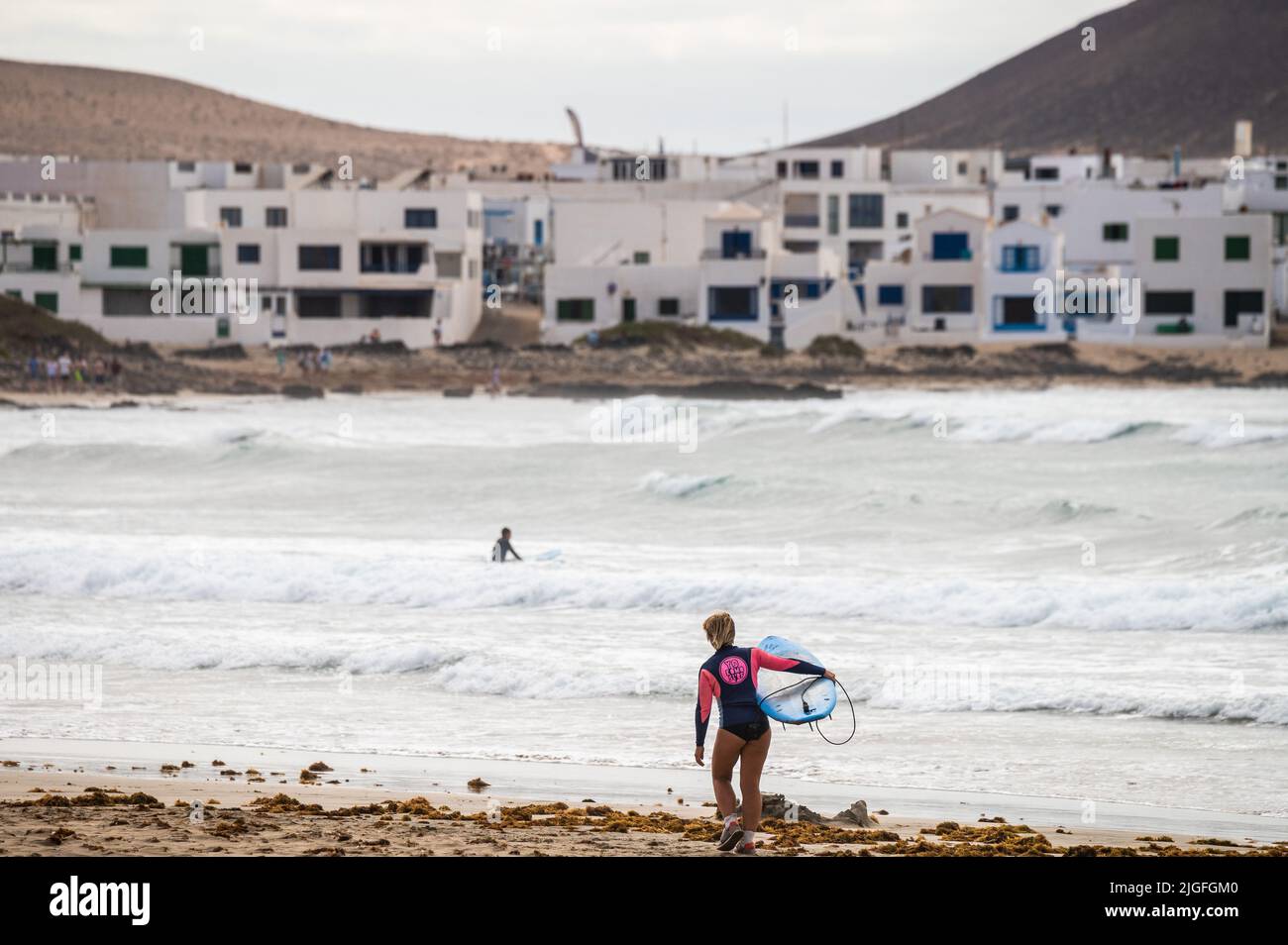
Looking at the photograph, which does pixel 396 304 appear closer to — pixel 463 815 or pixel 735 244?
pixel 735 244

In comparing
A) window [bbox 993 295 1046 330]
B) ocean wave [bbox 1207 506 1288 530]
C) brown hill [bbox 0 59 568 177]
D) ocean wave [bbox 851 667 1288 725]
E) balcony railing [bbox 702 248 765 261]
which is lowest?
ocean wave [bbox 851 667 1288 725]

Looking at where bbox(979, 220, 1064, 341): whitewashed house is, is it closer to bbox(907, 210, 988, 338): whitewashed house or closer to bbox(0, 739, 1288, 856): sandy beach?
bbox(907, 210, 988, 338): whitewashed house

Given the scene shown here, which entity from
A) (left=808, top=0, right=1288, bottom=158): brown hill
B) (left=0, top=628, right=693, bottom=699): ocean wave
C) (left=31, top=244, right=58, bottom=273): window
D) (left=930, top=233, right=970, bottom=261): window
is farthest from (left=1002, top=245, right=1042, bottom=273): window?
→ (left=808, top=0, right=1288, bottom=158): brown hill

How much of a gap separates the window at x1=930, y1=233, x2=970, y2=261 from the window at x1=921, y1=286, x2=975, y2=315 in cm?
102

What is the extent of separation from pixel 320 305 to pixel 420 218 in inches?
208

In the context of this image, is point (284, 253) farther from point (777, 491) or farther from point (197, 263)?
point (777, 491)

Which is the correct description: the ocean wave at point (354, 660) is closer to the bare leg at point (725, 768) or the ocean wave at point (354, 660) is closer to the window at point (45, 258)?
the bare leg at point (725, 768)

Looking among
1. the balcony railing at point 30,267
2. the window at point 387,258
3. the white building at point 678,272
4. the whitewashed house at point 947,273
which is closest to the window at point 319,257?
the window at point 387,258

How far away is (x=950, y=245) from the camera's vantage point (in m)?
58.8

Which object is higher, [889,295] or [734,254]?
[734,254]

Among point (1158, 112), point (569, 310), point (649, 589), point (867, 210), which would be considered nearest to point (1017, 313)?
point (569, 310)

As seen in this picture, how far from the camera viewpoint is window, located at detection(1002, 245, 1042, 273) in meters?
57.8
